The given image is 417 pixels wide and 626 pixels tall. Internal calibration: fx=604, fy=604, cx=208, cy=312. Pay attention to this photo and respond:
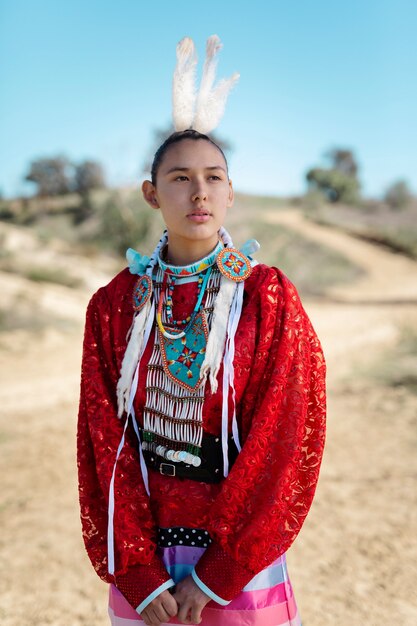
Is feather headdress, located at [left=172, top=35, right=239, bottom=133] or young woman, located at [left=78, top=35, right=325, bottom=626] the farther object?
feather headdress, located at [left=172, top=35, right=239, bottom=133]

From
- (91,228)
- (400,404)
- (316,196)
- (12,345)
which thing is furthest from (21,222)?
(400,404)

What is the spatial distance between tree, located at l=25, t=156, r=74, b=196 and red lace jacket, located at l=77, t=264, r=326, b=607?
42154mm

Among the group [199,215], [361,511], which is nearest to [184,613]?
[199,215]

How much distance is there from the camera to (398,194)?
49.9 metres

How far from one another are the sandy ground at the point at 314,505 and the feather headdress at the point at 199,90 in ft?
8.49

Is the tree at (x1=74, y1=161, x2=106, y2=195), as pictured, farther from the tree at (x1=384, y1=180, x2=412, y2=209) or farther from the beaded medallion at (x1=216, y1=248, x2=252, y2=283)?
the beaded medallion at (x1=216, y1=248, x2=252, y2=283)

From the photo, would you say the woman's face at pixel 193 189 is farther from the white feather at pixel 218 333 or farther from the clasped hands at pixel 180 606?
the clasped hands at pixel 180 606

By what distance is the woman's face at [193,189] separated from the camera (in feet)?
5.39

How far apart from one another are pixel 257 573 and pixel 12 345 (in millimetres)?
8880

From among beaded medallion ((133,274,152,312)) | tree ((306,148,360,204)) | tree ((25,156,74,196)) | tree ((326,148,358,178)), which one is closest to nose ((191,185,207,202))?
beaded medallion ((133,274,152,312))

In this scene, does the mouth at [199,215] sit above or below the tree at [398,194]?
below

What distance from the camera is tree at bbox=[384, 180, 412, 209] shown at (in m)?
49.2

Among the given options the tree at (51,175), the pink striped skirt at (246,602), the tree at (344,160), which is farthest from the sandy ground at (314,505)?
the tree at (344,160)

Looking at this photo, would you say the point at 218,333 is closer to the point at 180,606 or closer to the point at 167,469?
the point at 167,469
